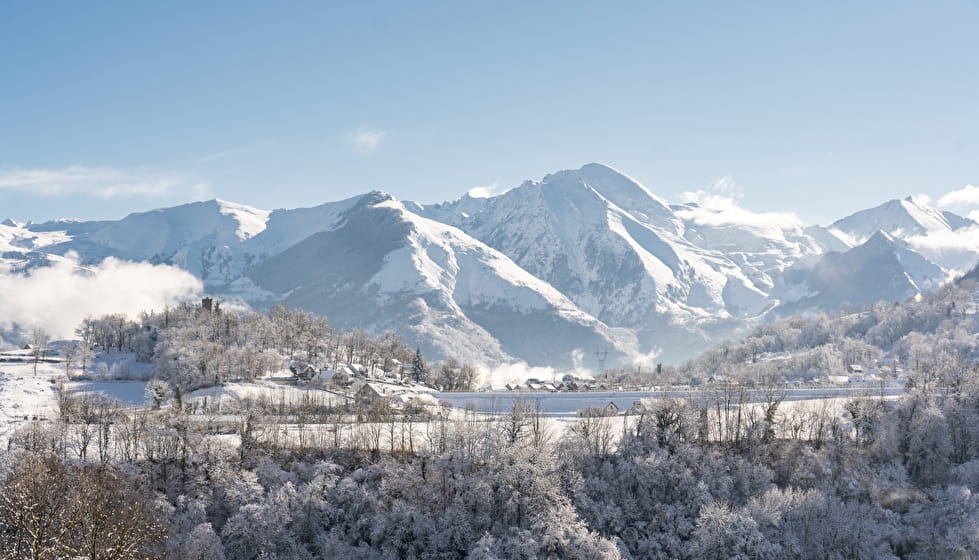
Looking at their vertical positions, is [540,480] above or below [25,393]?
below

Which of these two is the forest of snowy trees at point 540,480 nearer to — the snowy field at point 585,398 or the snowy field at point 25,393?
the snowy field at point 25,393

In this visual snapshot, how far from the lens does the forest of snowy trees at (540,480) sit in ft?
260

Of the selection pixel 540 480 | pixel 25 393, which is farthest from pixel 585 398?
pixel 25 393

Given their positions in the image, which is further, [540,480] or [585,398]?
[585,398]

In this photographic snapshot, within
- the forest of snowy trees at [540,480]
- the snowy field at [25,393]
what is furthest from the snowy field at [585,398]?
the snowy field at [25,393]

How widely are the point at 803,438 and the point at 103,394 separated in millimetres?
110293

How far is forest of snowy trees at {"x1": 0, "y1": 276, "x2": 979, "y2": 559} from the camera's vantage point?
260 ft

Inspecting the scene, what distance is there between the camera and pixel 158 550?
67.5 meters

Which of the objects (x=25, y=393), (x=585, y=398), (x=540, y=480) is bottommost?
(x=540, y=480)

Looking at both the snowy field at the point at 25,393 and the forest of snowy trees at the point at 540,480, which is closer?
the forest of snowy trees at the point at 540,480

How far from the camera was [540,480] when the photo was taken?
84.6 metres

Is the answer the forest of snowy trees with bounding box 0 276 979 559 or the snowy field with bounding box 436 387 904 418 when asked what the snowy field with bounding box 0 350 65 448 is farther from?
the snowy field with bounding box 436 387 904 418

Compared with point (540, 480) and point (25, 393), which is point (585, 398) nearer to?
point (540, 480)

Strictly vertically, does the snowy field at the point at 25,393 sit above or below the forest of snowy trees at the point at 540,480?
above
